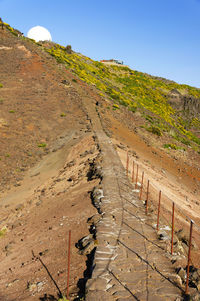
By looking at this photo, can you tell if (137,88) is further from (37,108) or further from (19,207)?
(19,207)

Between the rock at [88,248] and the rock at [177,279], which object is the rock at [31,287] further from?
the rock at [177,279]

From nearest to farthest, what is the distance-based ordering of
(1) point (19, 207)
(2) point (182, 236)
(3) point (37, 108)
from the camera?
(2) point (182, 236) → (1) point (19, 207) → (3) point (37, 108)

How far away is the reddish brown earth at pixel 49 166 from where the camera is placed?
27.1ft

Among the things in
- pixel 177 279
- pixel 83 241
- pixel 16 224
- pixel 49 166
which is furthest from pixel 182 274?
pixel 49 166

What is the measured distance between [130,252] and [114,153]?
12856mm

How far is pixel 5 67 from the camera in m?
43.8

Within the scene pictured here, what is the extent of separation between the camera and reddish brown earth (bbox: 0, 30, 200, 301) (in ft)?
27.1

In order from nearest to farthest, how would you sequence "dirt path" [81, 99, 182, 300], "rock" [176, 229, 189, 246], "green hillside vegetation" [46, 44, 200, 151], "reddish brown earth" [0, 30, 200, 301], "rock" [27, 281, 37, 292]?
1. "dirt path" [81, 99, 182, 300]
2. "rock" [27, 281, 37, 292]
3. "reddish brown earth" [0, 30, 200, 301]
4. "rock" [176, 229, 189, 246]
5. "green hillside vegetation" [46, 44, 200, 151]

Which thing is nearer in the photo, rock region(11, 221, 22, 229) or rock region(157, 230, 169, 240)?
rock region(157, 230, 169, 240)

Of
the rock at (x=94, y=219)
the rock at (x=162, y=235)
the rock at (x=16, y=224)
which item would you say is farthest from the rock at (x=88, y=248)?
the rock at (x=16, y=224)

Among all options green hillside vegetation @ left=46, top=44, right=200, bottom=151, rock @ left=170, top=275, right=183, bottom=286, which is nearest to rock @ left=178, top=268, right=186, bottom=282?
rock @ left=170, top=275, right=183, bottom=286

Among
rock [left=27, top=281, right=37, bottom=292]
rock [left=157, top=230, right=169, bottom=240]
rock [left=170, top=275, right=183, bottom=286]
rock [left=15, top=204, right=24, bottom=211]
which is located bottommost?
rock [left=15, top=204, right=24, bottom=211]

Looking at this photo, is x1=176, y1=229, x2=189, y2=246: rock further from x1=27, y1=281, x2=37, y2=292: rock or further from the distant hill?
the distant hill

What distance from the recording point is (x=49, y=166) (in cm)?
2322
